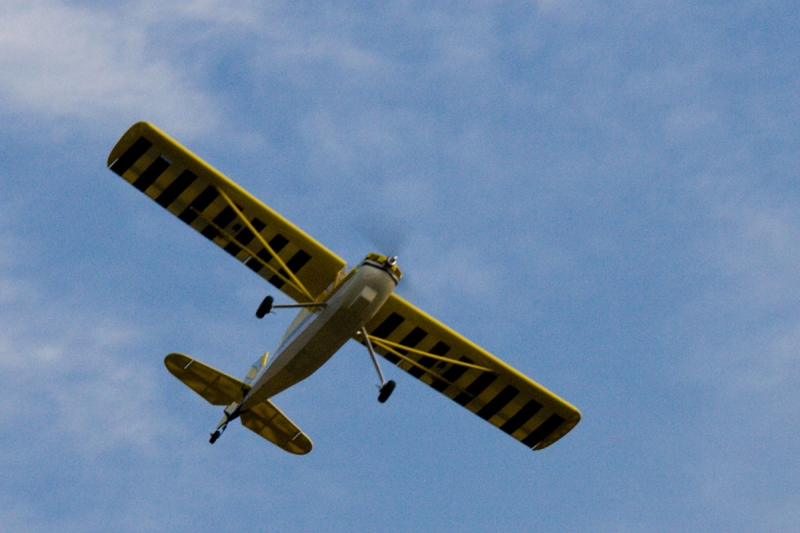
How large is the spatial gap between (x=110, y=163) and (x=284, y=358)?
612cm

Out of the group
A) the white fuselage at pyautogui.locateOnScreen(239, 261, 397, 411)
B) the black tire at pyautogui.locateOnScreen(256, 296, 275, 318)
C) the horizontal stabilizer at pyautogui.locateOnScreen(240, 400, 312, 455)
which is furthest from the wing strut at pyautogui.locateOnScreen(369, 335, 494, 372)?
the horizontal stabilizer at pyautogui.locateOnScreen(240, 400, 312, 455)

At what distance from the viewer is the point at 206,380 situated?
30.5 meters

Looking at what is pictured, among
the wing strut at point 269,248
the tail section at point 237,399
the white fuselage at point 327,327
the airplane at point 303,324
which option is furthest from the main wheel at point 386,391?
the tail section at point 237,399

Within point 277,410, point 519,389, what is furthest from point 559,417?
point 277,410

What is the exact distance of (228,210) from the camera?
2983 centimetres

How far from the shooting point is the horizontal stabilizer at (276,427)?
31269 millimetres

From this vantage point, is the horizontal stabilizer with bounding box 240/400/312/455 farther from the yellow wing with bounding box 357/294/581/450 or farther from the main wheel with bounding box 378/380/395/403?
the main wheel with bounding box 378/380/395/403

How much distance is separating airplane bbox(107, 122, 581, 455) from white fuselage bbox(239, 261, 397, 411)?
3 cm

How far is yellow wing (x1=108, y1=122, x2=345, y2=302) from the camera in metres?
29.2

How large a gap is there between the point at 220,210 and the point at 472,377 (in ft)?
25.4

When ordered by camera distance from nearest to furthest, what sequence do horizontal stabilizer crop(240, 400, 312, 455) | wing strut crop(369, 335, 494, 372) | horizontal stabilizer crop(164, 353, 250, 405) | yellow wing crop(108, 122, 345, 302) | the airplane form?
the airplane → yellow wing crop(108, 122, 345, 302) → wing strut crop(369, 335, 494, 372) → horizontal stabilizer crop(164, 353, 250, 405) → horizontal stabilizer crop(240, 400, 312, 455)

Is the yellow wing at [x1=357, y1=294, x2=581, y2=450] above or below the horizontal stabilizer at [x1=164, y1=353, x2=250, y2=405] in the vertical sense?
above

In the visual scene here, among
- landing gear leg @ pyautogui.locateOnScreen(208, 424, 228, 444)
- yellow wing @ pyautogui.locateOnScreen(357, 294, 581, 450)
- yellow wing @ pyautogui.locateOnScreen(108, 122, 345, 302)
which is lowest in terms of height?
landing gear leg @ pyautogui.locateOnScreen(208, 424, 228, 444)

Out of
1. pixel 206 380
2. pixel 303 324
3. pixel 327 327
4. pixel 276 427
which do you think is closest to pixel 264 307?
pixel 327 327
